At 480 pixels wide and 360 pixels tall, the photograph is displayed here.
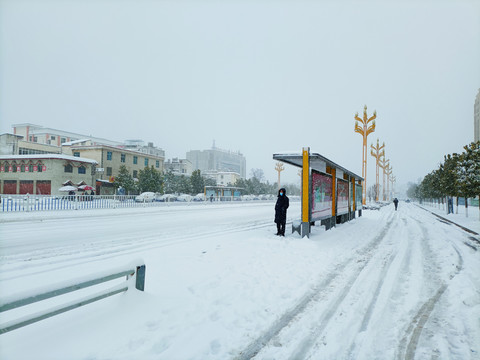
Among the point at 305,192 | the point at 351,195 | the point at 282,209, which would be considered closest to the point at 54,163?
the point at 351,195

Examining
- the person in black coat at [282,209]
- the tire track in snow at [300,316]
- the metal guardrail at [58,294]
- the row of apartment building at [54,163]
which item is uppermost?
the row of apartment building at [54,163]

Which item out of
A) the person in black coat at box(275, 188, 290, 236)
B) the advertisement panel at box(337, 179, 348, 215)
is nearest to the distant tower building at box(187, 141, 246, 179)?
the advertisement panel at box(337, 179, 348, 215)

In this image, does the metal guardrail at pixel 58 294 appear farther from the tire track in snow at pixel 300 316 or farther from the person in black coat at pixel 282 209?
the person in black coat at pixel 282 209

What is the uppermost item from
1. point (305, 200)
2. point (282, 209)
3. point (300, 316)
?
point (305, 200)

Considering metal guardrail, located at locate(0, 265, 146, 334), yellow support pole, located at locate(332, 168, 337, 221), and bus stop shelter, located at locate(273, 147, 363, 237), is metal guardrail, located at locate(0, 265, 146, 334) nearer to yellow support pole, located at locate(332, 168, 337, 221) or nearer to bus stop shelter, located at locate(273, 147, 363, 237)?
bus stop shelter, located at locate(273, 147, 363, 237)

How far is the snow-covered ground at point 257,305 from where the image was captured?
3197 mm

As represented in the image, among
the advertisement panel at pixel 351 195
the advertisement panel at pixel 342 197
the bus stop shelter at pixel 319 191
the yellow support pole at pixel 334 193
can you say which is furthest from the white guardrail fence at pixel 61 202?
the advertisement panel at pixel 351 195

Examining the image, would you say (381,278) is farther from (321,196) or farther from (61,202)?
(61,202)

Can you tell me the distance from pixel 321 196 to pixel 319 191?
16.5 inches

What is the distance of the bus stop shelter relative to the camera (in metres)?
10.6

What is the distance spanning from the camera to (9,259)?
278 inches

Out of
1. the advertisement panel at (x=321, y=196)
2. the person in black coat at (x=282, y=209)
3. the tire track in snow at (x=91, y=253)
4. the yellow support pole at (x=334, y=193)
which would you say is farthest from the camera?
the yellow support pole at (x=334, y=193)

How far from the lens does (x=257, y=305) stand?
4422 millimetres

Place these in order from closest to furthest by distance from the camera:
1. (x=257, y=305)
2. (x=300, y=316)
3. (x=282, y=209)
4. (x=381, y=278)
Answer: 1. (x=300, y=316)
2. (x=257, y=305)
3. (x=381, y=278)
4. (x=282, y=209)
